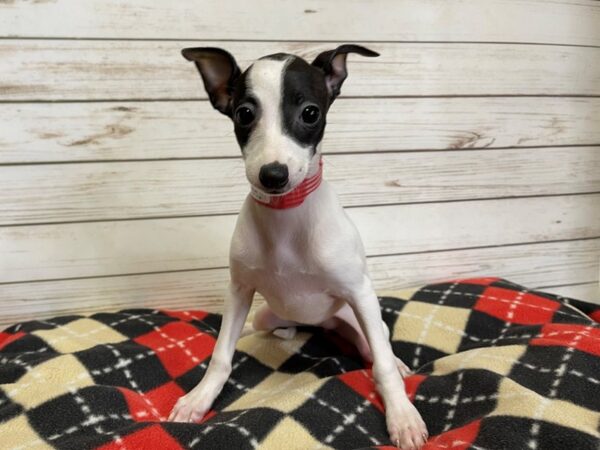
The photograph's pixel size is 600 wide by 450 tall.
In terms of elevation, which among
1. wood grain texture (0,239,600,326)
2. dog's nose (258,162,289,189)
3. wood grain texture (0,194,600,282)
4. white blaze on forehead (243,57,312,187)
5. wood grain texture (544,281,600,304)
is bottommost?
wood grain texture (544,281,600,304)

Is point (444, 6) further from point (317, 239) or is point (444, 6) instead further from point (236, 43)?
point (317, 239)

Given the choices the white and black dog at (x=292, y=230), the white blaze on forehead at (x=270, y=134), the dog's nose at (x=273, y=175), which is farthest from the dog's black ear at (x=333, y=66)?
the dog's nose at (x=273, y=175)

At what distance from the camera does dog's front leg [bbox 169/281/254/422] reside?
135 centimetres

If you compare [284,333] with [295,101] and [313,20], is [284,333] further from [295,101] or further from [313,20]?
[313,20]

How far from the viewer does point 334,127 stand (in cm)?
207

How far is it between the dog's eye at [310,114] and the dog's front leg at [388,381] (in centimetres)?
48

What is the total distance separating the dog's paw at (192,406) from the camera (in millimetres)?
1338

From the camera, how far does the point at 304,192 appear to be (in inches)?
51.8

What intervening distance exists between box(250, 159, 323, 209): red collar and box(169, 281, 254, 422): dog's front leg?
28cm

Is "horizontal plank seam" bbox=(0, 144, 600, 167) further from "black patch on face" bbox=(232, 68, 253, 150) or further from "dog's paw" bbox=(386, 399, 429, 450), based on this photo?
"dog's paw" bbox=(386, 399, 429, 450)

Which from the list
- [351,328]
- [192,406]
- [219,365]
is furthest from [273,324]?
[192,406]

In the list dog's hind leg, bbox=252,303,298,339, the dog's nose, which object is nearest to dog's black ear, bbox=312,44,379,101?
the dog's nose

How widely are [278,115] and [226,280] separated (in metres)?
1.16

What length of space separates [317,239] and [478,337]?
787 mm
